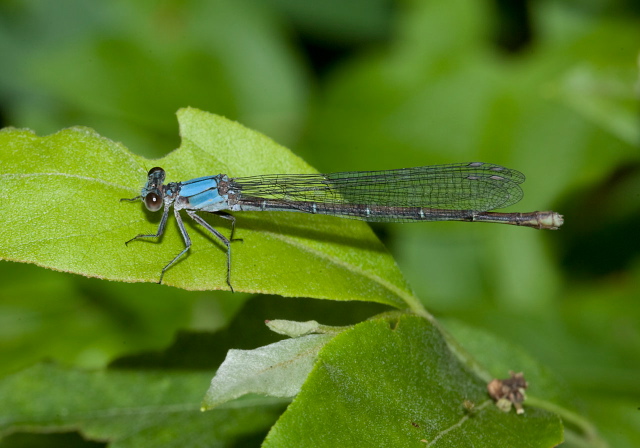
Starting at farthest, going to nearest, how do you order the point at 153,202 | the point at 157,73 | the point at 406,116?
the point at 157,73 < the point at 406,116 < the point at 153,202

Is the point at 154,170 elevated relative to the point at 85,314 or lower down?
elevated

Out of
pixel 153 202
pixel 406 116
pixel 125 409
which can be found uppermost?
pixel 406 116

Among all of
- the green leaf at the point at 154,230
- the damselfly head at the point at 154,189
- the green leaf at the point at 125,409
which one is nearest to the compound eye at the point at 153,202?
the damselfly head at the point at 154,189

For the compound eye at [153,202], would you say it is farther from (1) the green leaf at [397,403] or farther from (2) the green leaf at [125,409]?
(1) the green leaf at [397,403]

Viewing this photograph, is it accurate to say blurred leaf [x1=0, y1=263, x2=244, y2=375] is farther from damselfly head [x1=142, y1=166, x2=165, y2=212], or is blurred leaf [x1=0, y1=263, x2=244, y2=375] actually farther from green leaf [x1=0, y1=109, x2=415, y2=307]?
green leaf [x1=0, y1=109, x2=415, y2=307]

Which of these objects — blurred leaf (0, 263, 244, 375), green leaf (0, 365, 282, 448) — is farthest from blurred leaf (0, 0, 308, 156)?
green leaf (0, 365, 282, 448)

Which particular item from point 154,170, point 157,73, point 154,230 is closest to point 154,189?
point 154,170

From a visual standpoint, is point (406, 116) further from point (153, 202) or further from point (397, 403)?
point (397, 403)
